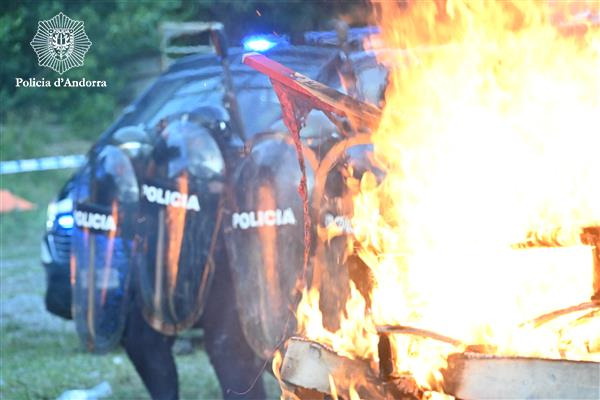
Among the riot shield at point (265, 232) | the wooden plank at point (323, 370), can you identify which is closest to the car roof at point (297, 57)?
the riot shield at point (265, 232)

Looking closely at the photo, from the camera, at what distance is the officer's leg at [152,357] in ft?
21.1

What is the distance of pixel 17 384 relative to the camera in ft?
23.6

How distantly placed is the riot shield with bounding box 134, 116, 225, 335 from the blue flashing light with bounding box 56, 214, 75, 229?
68.4 inches

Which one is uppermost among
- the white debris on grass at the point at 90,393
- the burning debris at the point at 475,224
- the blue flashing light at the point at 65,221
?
the blue flashing light at the point at 65,221

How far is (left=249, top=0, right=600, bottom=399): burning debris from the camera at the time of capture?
3.35 metres

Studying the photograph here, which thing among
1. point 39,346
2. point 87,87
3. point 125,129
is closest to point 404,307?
point 125,129

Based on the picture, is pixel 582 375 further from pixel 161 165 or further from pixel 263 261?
pixel 161 165

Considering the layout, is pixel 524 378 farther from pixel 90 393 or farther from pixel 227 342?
pixel 90 393

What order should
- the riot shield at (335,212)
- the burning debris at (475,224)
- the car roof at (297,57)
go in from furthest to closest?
the car roof at (297,57)
the riot shield at (335,212)
the burning debris at (475,224)

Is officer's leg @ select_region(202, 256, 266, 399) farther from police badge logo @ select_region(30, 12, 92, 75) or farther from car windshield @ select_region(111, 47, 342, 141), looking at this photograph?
police badge logo @ select_region(30, 12, 92, 75)

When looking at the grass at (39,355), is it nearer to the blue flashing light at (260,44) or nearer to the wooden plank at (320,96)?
the blue flashing light at (260,44)

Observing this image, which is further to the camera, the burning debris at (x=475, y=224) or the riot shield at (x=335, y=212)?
the riot shield at (x=335, y=212)

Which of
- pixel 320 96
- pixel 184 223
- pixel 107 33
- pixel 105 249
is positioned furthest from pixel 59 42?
pixel 320 96

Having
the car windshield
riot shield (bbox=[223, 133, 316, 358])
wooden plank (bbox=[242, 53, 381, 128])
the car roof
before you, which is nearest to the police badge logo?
the car windshield
